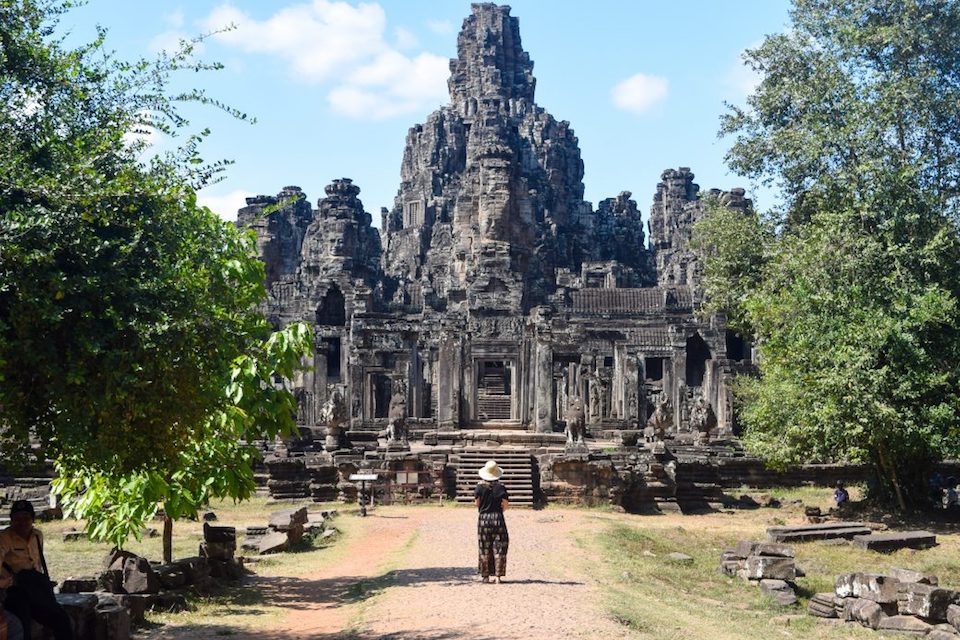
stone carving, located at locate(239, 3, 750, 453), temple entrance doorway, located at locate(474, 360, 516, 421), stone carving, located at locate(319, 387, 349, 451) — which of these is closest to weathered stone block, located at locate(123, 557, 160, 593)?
stone carving, located at locate(239, 3, 750, 453)

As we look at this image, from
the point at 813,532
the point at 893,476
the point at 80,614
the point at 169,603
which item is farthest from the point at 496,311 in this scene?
the point at 80,614

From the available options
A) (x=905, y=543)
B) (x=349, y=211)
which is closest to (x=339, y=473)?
(x=905, y=543)

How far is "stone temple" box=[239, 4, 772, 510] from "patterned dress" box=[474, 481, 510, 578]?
8213mm

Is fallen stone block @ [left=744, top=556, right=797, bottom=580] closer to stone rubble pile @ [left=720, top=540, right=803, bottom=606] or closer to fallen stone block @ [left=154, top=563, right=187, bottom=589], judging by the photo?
stone rubble pile @ [left=720, top=540, right=803, bottom=606]

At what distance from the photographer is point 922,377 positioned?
2147 centimetres

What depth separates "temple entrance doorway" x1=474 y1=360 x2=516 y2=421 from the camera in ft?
144

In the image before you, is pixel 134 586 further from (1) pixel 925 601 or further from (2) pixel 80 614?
(1) pixel 925 601

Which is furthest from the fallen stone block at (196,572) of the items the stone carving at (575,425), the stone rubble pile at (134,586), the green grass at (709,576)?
the stone carving at (575,425)

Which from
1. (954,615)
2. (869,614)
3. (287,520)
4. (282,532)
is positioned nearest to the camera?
(954,615)

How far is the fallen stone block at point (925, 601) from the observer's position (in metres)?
12.7

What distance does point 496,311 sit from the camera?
Answer: 34.4 m

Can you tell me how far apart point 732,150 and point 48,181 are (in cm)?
2292

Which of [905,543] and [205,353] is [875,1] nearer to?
[905,543]

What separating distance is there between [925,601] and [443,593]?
20.0ft
